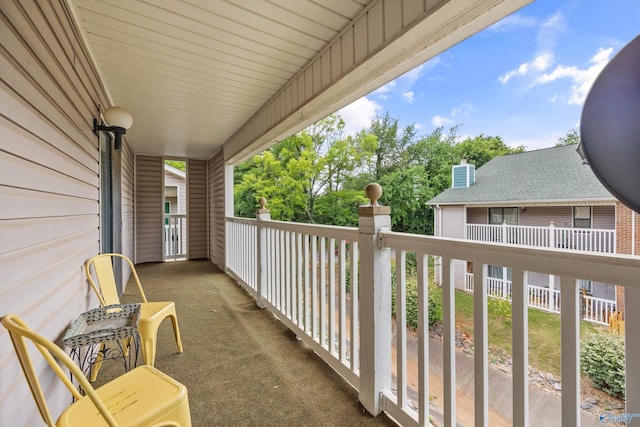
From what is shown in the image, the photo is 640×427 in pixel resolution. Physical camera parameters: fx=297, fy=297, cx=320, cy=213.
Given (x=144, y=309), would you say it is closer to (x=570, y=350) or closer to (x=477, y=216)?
(x=570, y=350)

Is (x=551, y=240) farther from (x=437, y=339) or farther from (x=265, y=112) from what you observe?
(x=265, y=112)

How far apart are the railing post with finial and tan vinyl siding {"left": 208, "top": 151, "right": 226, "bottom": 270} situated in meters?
2.32

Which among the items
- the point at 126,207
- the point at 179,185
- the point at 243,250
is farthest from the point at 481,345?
the point at 179,185

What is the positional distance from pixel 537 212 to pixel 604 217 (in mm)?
497

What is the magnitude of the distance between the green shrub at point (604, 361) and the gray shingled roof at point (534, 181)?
0.62 metres

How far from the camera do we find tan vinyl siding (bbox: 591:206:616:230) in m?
1.25

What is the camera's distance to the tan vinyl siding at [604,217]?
4.12 feet

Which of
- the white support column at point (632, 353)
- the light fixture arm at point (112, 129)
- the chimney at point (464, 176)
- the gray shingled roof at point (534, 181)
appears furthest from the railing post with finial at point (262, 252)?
the white support column at point (632, 353)

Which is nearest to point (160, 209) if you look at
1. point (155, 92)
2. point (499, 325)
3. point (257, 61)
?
point (155, 92)

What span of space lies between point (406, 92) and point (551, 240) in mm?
8002

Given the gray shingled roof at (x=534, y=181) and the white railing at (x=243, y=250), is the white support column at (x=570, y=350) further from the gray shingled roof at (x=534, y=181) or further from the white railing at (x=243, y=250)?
the white railing at (x=243, y=250)

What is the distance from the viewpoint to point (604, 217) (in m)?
1.32

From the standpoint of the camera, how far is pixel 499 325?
4.48ft

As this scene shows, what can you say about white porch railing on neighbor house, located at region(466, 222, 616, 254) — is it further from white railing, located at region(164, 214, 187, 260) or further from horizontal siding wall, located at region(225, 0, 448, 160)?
white railing, located at region(164, 214, 187, 260)
